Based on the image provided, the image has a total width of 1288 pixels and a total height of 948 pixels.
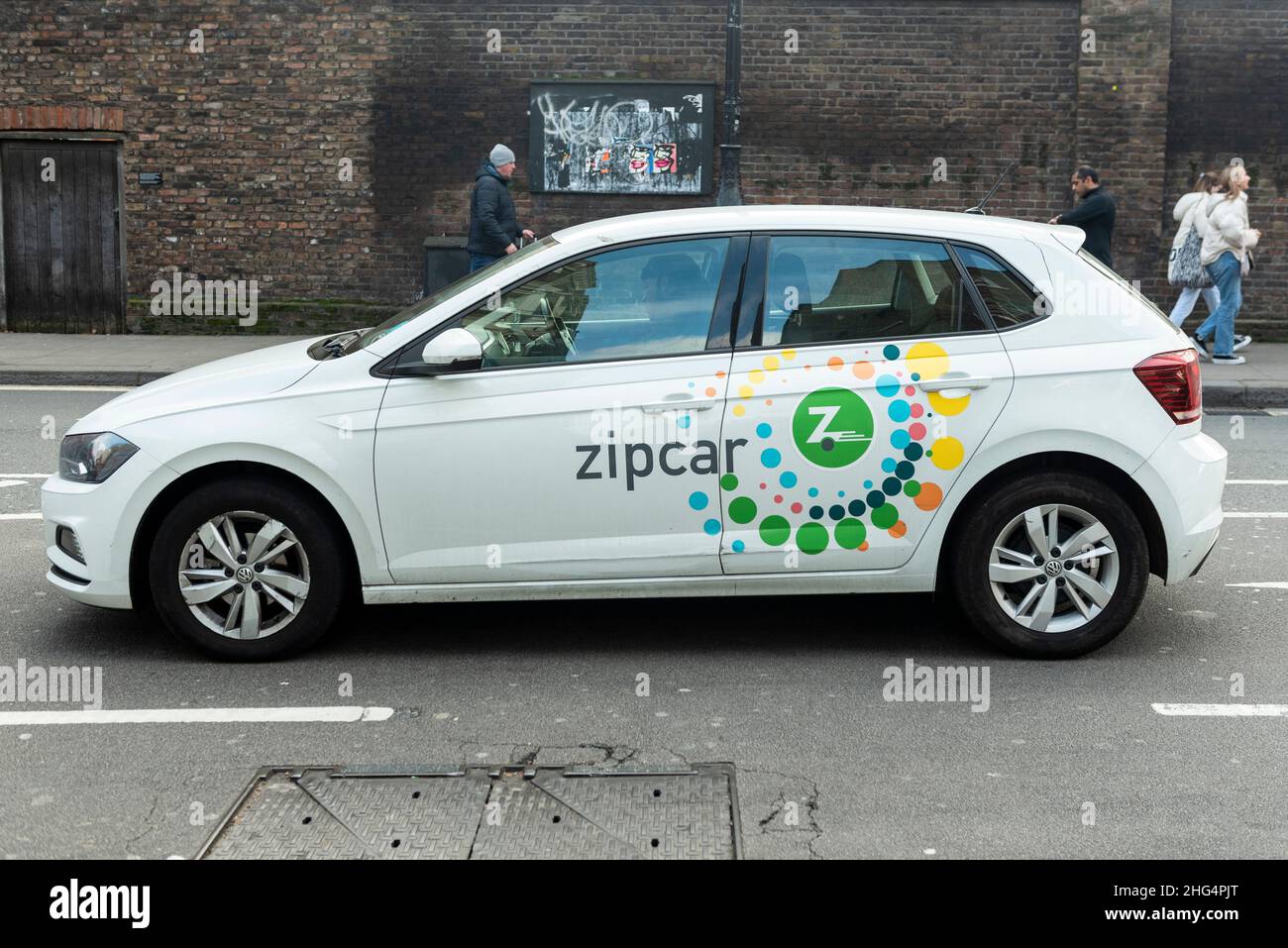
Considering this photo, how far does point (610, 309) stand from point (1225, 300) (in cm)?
1047

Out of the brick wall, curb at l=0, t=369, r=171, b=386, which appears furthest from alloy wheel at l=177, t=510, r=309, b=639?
A: the brick wall

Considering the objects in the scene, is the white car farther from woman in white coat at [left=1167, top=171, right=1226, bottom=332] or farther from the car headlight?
woman in white coat at [left=1167, top=171, right=1226, bottom=332]

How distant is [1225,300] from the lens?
14297mm

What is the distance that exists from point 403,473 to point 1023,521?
2344 millimetres

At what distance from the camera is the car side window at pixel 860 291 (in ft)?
18.4

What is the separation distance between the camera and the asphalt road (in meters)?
4.20

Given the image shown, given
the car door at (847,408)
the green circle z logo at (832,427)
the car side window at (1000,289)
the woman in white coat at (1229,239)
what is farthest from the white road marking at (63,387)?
the woman in white coat at (1229,239)

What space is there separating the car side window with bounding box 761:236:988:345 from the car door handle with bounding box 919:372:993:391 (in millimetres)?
207

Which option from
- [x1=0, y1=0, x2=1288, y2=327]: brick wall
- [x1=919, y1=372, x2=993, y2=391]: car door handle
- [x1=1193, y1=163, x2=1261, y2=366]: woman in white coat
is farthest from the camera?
[x1=0, y1=0, x2=1288, y2=327]: brick wall

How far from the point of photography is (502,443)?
5.43 metres

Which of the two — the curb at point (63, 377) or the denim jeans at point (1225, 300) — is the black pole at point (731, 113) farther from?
the curb at point (63, 377)

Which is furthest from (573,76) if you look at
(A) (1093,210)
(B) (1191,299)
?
(B) (1191,299)
